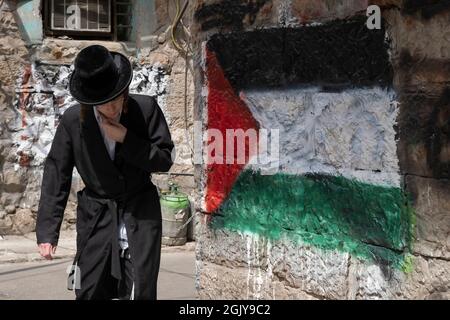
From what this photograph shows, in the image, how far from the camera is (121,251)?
336 cm

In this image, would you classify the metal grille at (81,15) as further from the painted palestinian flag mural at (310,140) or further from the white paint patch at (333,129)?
the white paint patch at (333,129)

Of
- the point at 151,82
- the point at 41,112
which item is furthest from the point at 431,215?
the point at 41,112

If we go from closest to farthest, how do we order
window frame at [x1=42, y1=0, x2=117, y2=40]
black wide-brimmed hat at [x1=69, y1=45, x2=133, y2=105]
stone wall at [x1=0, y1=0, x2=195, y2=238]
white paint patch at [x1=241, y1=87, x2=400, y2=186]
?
black wide-brimmed hat at [x1=69, y1=45, x2=133, y2=105] → white paint patch at [x1=241, y1=87, x2=400, y2=186] → stone wall at [x1=0, y1=0, x2=195, y2=238] → window frame at [x1=42, y1=0, x2=117, y2=40]

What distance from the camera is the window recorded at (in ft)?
25.9

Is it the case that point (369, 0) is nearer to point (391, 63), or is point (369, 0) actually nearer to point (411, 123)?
point (391, 63)

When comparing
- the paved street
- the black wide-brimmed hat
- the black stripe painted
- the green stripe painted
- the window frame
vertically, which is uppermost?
the window frame

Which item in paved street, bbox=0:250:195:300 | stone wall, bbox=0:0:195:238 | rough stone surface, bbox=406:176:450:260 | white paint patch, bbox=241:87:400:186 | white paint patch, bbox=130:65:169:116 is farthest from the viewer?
white paint patch, bbox=130:65:169:116

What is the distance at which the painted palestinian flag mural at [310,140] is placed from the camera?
3.28 m

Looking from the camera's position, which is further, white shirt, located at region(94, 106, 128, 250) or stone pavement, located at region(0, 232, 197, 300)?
stone pavement, located at region(0, 232, 197, 300)

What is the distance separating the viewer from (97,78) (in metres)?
3.14

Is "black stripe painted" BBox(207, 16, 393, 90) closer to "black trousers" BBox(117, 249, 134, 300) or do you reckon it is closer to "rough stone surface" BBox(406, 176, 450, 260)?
"rough stone surface" BBox(406, 176, 450, 260)

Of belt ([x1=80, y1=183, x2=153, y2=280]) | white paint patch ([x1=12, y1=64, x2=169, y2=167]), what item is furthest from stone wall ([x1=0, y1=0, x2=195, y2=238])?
belt ([x1=80, y1=183, x2=153, y2=280])

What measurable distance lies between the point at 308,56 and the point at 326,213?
851 mm

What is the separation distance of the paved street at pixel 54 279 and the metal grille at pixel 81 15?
2.76 meters
